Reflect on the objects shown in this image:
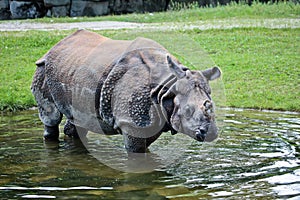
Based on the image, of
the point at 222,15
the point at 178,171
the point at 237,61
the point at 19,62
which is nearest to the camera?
the point at 178,171

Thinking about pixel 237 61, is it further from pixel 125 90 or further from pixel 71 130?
pixel 125 90

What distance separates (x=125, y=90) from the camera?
269 inches

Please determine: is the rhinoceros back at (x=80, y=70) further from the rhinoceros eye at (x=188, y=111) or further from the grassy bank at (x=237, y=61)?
the rhinoceros eye at (x=188, y=111)

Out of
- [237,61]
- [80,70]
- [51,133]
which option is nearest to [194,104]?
[80,70]

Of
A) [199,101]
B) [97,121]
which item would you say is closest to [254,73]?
[97,121]

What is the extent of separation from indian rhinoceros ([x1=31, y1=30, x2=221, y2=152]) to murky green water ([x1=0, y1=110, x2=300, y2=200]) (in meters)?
0.45

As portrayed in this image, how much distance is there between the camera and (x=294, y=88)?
39.8 ft

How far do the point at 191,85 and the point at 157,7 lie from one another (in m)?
27.3

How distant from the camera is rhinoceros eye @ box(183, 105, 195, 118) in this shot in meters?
6.09

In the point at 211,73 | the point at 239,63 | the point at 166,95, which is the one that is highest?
the point at 211,73

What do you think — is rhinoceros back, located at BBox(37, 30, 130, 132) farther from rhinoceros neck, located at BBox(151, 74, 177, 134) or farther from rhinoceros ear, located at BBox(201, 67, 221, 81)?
rhinoceros ear, located at BBox(201, 67, 221, 81)

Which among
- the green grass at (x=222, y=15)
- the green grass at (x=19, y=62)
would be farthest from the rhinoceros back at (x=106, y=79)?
the green grass at (x=222, y=15)

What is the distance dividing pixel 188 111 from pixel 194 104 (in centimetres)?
10

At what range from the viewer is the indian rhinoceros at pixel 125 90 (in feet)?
20.4
